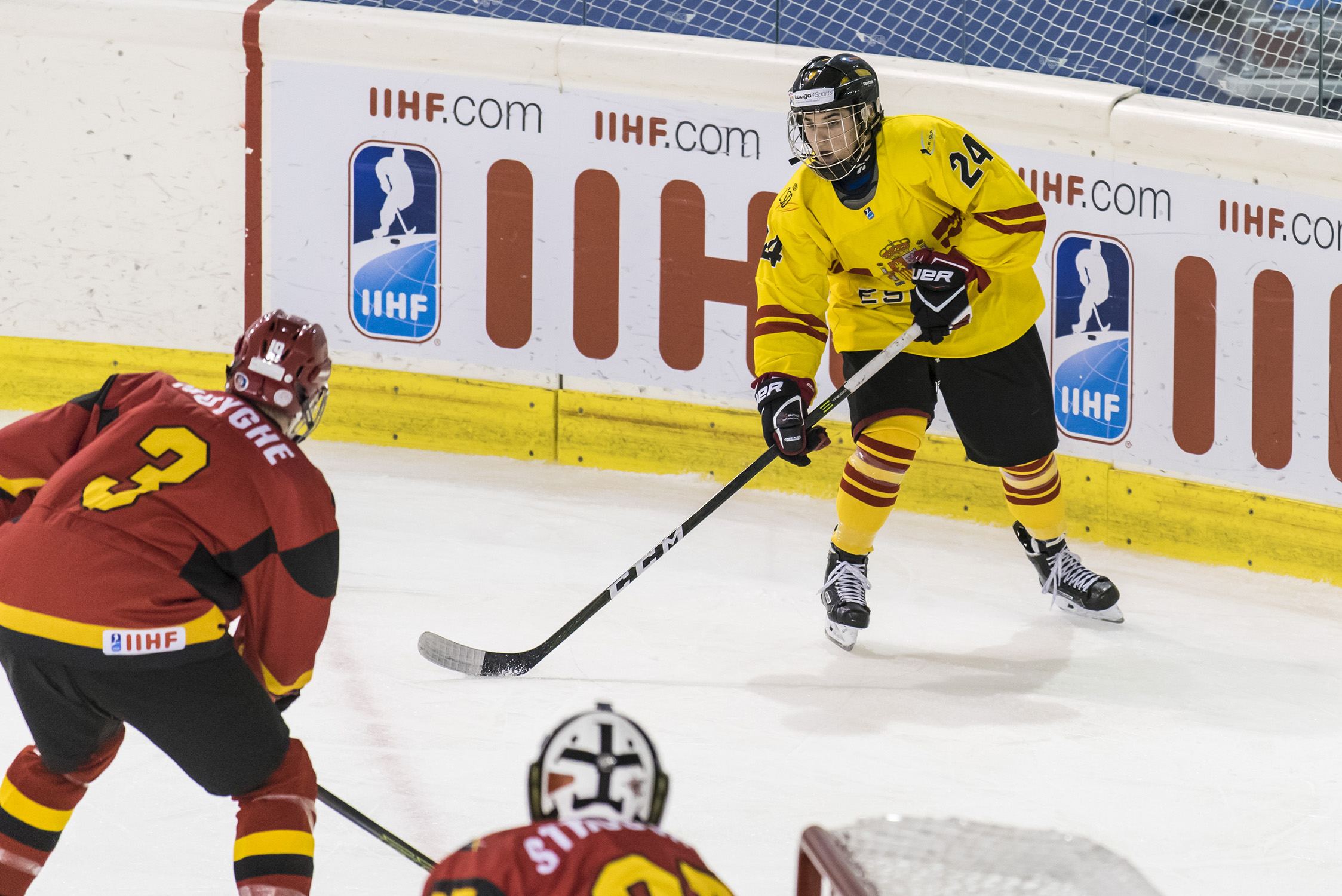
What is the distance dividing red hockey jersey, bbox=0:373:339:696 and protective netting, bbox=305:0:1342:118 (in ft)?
9.51

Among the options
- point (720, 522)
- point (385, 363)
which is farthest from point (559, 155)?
point (720, 522)

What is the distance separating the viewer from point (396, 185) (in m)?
5.00

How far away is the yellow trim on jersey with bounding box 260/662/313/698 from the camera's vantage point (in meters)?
2.34

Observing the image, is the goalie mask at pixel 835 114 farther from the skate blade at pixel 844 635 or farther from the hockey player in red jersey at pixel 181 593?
the hockey player in red jersey at pixel 181 593

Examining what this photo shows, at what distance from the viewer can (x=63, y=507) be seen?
222 cm

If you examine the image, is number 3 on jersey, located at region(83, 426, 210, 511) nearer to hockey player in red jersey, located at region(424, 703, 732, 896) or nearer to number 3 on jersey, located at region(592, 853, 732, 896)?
hockey player in red jersey, located at region(424, 703, 732, 896)

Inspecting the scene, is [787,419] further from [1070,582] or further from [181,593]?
[181,593]

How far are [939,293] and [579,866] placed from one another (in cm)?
219

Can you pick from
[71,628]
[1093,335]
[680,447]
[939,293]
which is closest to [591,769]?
[71,628]

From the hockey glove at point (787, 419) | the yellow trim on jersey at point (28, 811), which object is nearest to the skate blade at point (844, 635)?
the hockey glove at point (787, 419)

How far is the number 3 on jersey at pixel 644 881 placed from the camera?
1.52 m

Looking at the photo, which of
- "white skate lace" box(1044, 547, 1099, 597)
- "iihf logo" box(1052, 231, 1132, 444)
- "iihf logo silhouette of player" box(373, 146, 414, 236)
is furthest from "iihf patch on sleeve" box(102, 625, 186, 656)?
"iihf logo silhouette of player" box(373, 146, 414, 236)

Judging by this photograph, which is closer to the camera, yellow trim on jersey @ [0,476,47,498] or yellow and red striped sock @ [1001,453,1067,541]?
yellow trim on jersey @ [0,476,47,498]

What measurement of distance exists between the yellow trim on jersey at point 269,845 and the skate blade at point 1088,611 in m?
2.27
